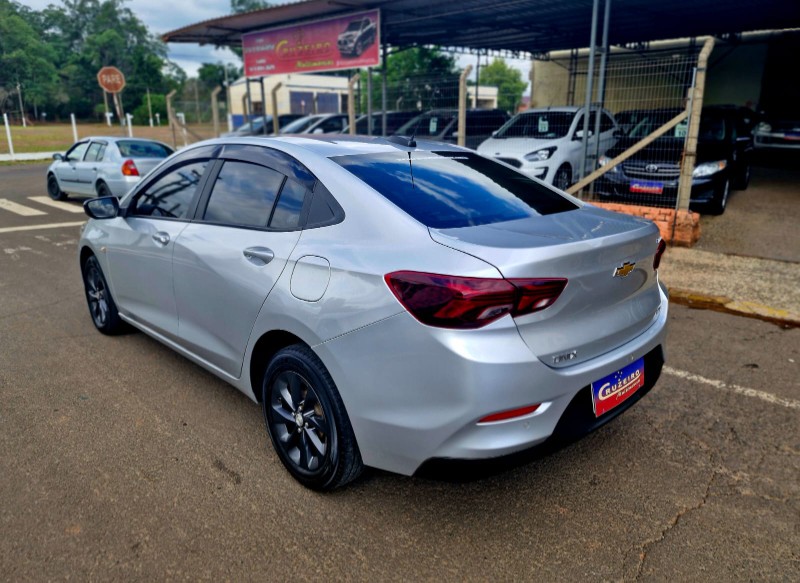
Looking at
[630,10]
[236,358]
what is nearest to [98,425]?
[236,358]

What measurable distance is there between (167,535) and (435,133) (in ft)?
35.2

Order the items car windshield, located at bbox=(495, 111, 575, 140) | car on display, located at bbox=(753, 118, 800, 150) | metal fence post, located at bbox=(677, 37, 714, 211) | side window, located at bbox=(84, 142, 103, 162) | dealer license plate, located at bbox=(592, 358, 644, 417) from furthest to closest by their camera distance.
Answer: car on display, located at bbox=(753, 118, 800, 150)
side window, located at bbox=(84, 142, 103, 162)
car windshield, located at bbox=(495, 111, 575, 140)
metal fence post, located at bbox=(677, 37, 714, 211)
dealer license plate, located at bbox=(592, 358, 644, 417)

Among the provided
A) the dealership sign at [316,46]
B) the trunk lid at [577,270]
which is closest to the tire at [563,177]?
the dealership sign at [316,46]

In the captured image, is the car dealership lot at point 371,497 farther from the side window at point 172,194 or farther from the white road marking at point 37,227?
the white road marking at point 37,227

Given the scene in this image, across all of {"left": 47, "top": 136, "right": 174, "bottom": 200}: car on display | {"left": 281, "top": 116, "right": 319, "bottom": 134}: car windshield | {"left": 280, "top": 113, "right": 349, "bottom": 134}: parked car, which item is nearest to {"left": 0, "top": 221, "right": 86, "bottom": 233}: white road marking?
{"left": 47, "top": 136, "right": 174, "bottom": 200}: car on display

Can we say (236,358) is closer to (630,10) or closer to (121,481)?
(121,481)

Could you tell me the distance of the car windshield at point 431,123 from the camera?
11.5m

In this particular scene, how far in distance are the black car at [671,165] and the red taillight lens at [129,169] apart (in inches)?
320

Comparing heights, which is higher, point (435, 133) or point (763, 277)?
point (435, 133)

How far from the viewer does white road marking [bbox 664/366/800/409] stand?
366 centimetres

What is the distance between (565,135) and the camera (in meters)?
10.4

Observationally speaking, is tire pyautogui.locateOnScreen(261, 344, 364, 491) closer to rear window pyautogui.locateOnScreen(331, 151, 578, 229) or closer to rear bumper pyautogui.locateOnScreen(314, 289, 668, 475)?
rear bumper pyautogui.locateOnScreen(314, 289, 668, 475)

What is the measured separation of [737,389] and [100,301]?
4630 millimetres

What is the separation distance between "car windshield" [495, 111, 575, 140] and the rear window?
25.0ft
